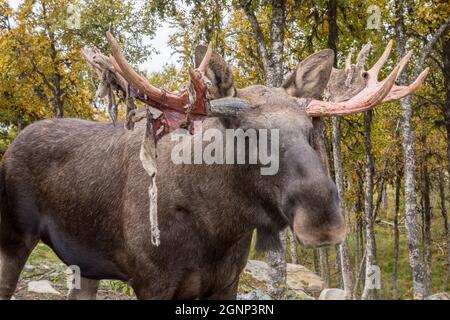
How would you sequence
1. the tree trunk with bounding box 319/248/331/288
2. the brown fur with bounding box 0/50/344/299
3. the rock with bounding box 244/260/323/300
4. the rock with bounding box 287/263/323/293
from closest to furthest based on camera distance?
the brown fur with bounding box 0/50/344/299 → the rock with bounding box 244/260/323/300 → the rock with bounding box 287/263/323/293 → the tree trunk with bounding box 319/248/331/288

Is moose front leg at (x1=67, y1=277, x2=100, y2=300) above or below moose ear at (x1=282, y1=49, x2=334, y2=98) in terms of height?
below

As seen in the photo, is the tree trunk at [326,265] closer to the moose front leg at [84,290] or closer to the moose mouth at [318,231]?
the moose front leg at [84,290]

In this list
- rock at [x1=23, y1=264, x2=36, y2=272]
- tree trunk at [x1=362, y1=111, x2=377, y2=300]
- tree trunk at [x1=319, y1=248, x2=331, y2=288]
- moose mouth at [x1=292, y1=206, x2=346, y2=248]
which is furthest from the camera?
tree trunk at [x1=319, y1=248, x2=331, y2=288]

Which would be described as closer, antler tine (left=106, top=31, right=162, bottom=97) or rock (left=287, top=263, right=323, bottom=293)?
antler tine (left=106, top=31, right=162, bottom=97)

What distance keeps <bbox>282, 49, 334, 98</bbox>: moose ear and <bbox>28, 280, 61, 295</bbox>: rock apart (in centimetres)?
559

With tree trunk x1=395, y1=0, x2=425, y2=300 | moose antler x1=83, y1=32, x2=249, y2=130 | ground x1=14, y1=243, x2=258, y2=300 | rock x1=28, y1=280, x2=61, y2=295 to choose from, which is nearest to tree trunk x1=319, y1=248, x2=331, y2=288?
tree trunk x1=395, y1=0, x2=425, y2=300

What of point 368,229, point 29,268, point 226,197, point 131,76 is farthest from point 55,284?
point 368,229

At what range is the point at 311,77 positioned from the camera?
3.76 metres

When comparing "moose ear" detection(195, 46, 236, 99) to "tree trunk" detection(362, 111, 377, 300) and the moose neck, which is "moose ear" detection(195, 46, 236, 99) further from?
"tree trunk" detection(362, 111, 377, 300)

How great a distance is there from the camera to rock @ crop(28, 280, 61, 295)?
7.80 meters

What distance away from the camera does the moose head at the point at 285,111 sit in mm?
2887

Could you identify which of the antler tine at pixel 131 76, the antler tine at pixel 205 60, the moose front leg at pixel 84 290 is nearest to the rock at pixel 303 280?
the moose front leg at pixel 84 290

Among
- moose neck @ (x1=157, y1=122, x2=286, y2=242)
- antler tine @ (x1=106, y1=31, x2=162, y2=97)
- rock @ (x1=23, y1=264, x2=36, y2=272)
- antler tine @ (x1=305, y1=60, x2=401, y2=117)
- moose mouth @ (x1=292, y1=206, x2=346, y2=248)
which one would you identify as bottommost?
rock @ (x1=23, y1=264, x2=36, y2=272)

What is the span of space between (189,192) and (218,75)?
0.84 meters
